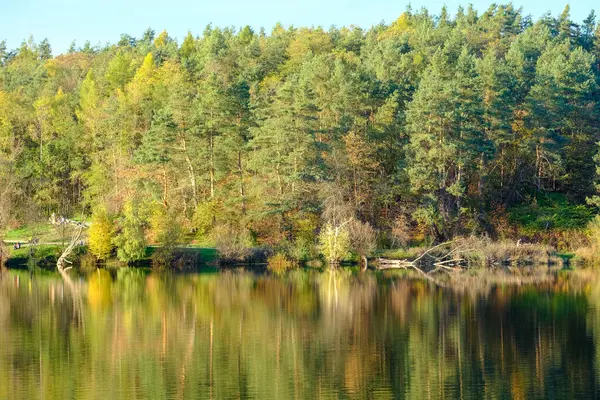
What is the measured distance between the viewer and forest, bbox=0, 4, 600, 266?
190ft

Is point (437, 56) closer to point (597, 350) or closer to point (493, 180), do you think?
point (493, 180)

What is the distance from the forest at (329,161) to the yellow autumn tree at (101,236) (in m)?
0.09

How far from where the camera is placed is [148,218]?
57.2 meters

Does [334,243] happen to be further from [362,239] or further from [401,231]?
[401,231]

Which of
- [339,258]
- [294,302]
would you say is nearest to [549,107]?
[339,258]

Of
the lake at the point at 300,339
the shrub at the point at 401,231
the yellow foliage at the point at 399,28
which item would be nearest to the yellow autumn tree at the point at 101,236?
the lake at the point at 300,339

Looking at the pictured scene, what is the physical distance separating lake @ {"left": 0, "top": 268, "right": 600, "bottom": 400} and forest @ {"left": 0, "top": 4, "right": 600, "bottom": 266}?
518 inches

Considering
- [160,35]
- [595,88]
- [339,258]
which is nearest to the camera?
[339,258]

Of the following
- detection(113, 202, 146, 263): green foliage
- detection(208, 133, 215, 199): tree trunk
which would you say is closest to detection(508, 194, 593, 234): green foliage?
detection(208, 133, 215, 199): tree trunk

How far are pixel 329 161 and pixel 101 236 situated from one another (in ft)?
53.8

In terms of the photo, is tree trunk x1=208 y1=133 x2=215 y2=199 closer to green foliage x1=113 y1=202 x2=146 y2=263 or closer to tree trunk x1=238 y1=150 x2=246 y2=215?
tree trunk x1=238 y1=150 x2=246 y2=215

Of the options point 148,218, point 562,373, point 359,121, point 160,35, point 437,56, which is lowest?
point 562,373

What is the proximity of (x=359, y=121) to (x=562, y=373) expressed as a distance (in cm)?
4419

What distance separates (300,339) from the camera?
90.3 feet
